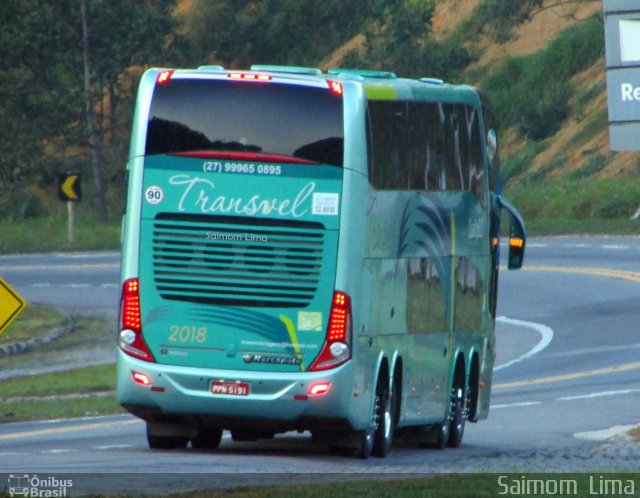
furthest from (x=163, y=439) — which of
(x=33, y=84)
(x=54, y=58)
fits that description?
(x=33, y=84)

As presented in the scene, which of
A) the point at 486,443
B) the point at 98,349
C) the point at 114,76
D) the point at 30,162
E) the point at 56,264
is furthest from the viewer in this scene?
the point at 114,76

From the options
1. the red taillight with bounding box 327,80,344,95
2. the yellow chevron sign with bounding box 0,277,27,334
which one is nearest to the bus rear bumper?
the red taillight with bounding box 327,80,344,95

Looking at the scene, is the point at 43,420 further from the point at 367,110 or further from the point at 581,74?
the point at 581,74

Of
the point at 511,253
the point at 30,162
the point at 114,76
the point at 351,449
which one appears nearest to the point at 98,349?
the point at 511,253

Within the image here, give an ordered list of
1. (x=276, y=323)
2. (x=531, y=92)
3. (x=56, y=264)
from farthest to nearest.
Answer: (x=531, y=92), (x=56, y=264), (x=276, y=323)

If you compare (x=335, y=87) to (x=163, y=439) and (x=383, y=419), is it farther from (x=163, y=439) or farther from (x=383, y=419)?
(x=163, y=439)

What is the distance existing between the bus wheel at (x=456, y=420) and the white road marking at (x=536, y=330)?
10.0 meters

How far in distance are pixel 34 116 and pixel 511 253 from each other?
43.3m

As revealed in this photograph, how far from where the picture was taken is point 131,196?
1580 cm

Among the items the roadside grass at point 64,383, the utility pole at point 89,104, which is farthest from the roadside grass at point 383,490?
the utility pole at point 89,104

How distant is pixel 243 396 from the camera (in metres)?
15.5

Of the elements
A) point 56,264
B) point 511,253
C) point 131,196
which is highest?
point 131,196

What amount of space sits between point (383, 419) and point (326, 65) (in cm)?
6685

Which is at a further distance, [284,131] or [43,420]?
[43,420]
